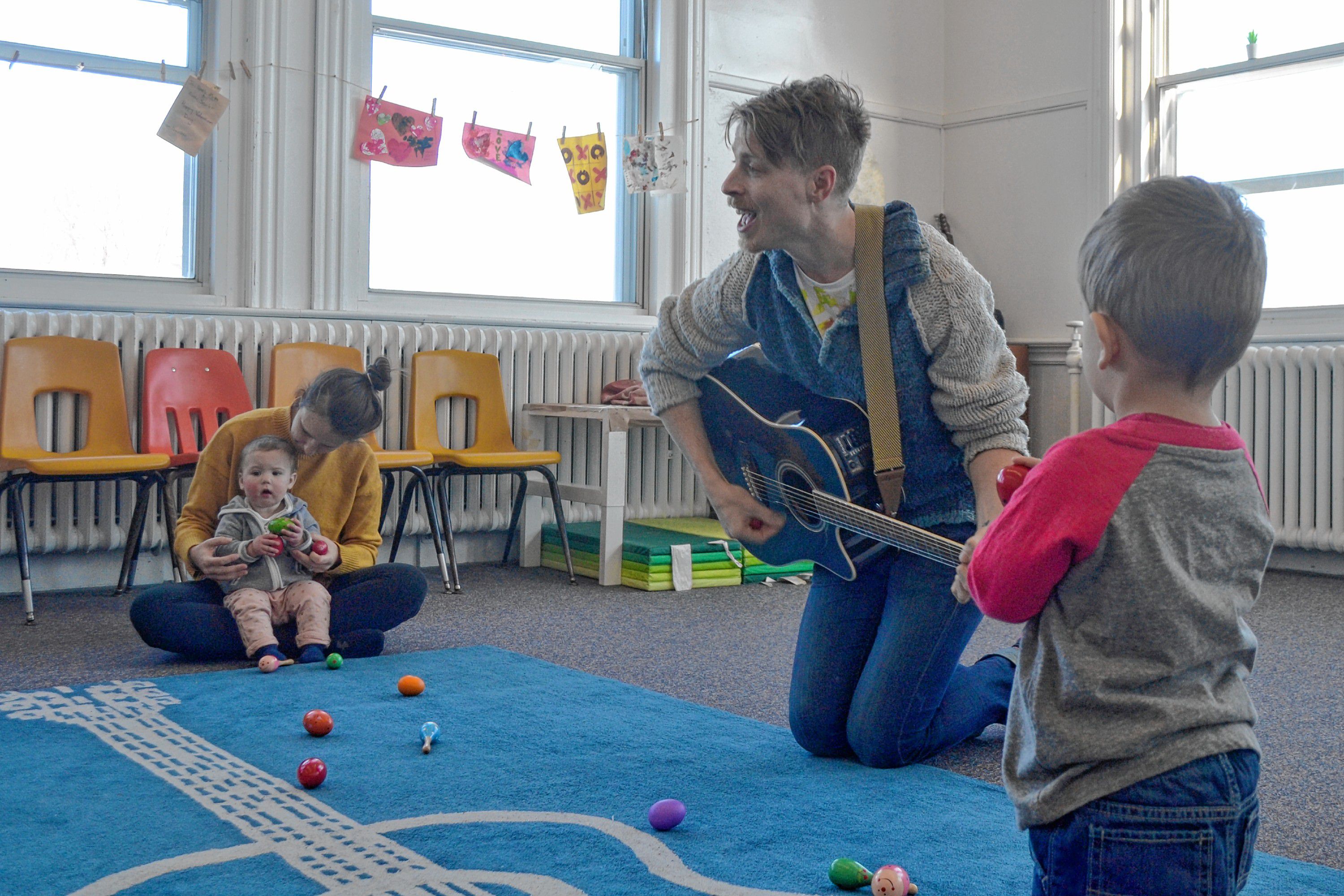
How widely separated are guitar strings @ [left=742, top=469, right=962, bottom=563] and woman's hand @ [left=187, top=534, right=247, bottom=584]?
132cm

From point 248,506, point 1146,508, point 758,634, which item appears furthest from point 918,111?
point 1146,508

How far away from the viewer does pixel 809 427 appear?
86.4 inches

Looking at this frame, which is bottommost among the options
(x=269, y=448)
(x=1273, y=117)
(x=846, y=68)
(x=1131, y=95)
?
(x=269, y=448)

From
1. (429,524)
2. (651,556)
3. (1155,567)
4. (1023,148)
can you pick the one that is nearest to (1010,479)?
(1155,567)

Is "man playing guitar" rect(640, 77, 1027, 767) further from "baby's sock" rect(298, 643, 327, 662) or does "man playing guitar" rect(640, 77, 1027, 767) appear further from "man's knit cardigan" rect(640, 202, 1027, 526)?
"baby's sock" rect(298, 643, 327, 662)

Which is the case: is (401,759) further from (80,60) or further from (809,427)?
(80,60)

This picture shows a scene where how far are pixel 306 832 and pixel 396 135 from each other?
3.51m

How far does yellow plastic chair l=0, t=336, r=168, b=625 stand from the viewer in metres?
3.59

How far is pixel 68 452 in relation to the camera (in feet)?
13.0

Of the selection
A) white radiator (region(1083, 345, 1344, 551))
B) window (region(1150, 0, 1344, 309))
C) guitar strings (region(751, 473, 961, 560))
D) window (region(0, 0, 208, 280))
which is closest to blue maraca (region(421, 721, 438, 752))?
guitar strings (region(751, 473, 961, 560))

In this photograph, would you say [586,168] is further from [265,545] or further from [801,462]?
[801,462]

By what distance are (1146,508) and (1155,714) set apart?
171mm

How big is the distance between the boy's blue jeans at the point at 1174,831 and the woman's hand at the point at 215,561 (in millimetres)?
2325

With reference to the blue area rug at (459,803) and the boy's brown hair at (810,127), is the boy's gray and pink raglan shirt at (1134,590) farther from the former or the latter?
the boy's brown hair at (810,127)
